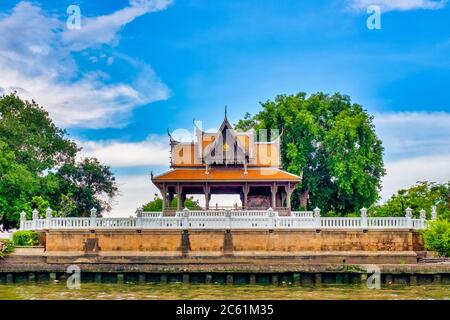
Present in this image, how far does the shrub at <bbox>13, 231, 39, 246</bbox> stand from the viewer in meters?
28.5

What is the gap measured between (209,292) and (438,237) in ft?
36.2

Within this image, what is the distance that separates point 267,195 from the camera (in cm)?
3622

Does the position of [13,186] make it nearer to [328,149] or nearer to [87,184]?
[87,184]

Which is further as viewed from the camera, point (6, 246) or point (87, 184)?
point (87, 184)

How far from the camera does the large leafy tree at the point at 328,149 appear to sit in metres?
39.7

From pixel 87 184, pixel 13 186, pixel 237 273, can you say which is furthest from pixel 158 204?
pixel 237 273

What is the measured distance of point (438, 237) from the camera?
85.3 feet

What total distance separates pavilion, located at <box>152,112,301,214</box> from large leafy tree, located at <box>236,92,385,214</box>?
15.0 ft

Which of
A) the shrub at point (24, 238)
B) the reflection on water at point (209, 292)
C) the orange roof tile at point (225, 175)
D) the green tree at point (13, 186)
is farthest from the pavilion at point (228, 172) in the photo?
the green tree at point (13, 186)

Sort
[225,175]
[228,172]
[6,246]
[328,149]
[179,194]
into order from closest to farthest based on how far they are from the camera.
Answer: [6,246]
[179,194]
[225,175]
[228,172]
[328,149]

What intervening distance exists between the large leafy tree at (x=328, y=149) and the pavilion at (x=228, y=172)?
15.0 feet
